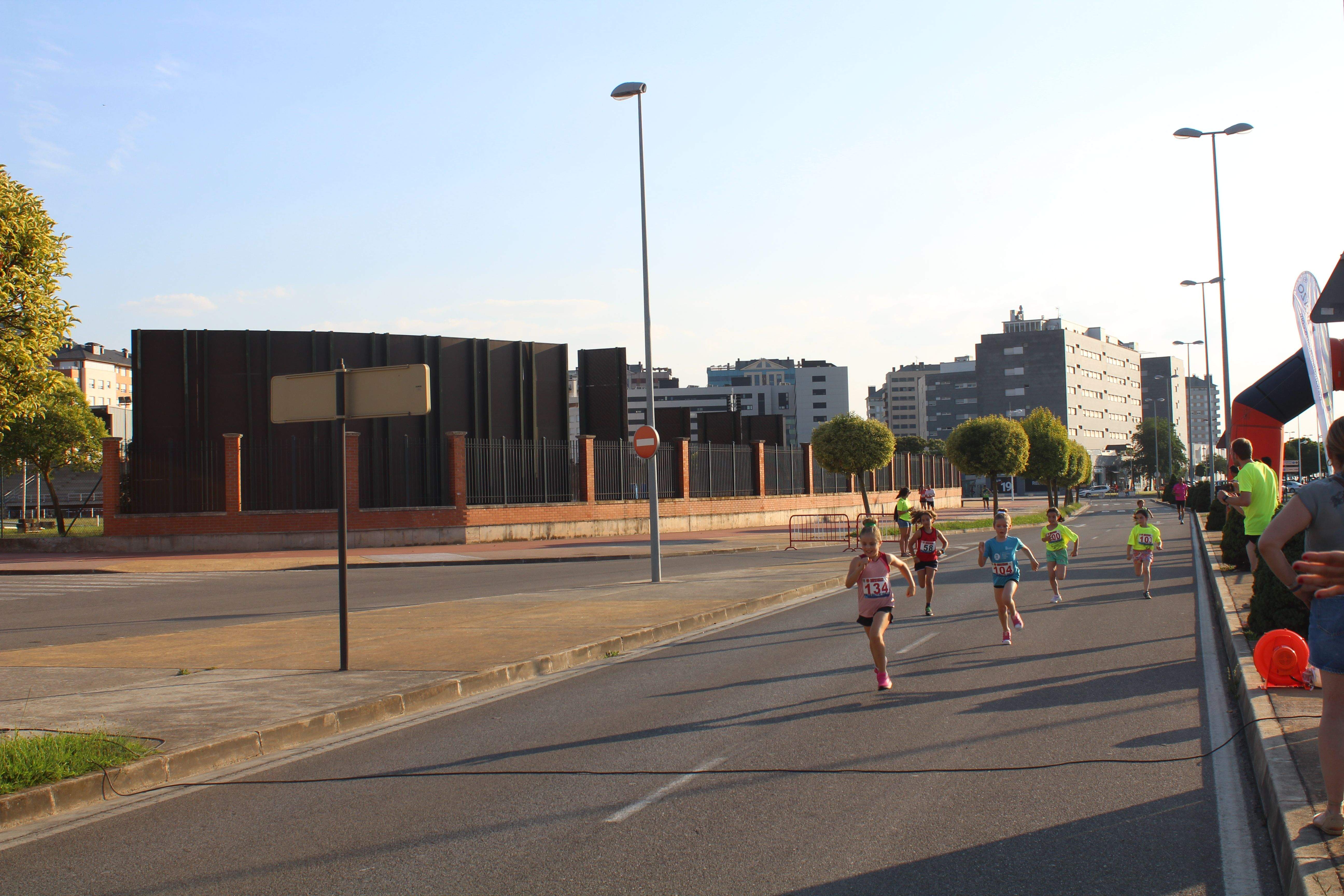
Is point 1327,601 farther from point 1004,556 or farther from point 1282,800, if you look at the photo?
point 1004,556

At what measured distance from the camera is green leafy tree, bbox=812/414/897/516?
4616cm

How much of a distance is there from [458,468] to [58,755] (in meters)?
28.0

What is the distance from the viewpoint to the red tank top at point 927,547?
14.0 meters

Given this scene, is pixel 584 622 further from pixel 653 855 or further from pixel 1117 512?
pixel 1117 512

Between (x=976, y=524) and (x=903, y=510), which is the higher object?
(x=903, y=510)

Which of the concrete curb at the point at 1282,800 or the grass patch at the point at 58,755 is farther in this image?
the grass patch at the point at 58,755

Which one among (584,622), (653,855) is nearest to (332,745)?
(653,855)

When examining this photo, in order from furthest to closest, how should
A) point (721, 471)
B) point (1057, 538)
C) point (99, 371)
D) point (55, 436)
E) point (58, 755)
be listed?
1. point (99, 371)
2. point (721, 471)
3. point (55, 436)
4. point (1057, 538)
5. point (58, 755)

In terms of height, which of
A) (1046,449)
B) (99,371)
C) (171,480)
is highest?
(99,371)

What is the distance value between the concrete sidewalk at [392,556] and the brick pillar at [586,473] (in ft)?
6.00

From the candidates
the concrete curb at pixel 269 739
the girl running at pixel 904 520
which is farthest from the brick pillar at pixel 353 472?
the concrete curb at pixel 269 739

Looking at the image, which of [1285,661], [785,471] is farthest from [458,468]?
[1285,661]

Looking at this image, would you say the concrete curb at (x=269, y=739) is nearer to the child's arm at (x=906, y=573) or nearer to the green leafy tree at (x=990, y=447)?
the child's arm at (x=906, y=573)

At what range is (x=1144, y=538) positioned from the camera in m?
16.4
